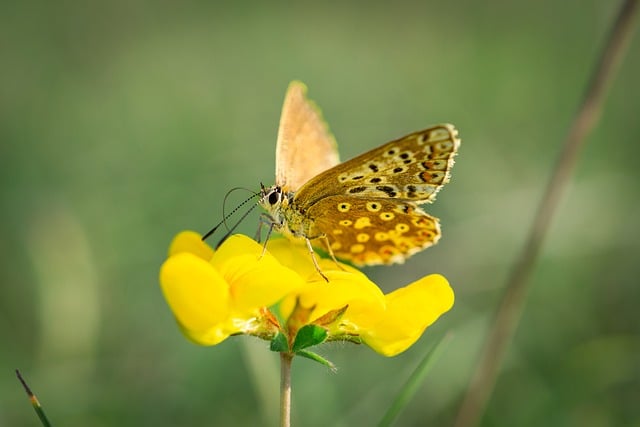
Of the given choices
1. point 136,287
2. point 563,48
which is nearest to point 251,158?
point 136,287

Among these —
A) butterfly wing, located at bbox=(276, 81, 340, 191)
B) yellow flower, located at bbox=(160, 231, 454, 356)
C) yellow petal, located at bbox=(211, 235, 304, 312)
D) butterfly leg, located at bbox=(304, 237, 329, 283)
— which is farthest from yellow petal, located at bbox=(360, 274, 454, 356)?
butterfly wing, located at bbox=(276, 81, 340, 191)

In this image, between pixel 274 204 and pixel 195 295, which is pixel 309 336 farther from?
pixel 274 204

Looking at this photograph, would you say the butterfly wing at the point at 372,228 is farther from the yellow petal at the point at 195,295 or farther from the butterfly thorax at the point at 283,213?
the yellow petal at the point at 195,295

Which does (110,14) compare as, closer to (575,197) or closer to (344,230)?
(575,197)

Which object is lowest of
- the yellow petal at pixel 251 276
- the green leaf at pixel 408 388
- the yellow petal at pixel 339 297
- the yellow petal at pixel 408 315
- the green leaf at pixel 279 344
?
the green leaf at pixel 408 388

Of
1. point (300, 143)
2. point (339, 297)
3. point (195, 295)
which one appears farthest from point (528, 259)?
point (195, 295)

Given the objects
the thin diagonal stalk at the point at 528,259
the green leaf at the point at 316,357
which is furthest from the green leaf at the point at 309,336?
the thin diagonal stalk at the point at 528,259
